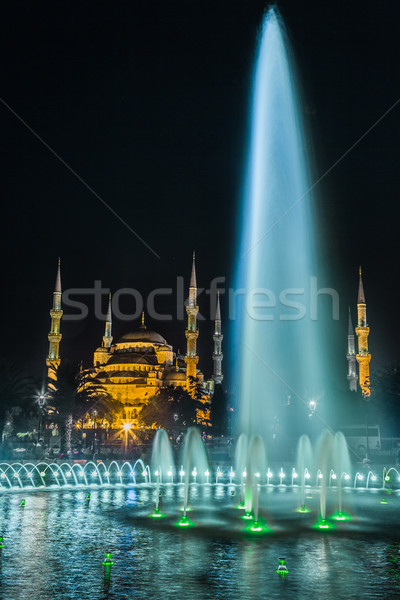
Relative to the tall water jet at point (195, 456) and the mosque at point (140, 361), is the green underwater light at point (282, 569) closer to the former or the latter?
the tall water jet at point (195, 456)

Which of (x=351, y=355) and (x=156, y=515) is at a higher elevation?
(x=351, y=355)

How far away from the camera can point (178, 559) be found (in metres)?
10.9

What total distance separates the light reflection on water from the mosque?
169 feet

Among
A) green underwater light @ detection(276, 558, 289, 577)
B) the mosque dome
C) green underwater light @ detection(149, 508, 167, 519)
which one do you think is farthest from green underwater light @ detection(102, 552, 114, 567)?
the mosque dome

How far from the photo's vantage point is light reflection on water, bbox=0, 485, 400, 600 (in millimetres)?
8984

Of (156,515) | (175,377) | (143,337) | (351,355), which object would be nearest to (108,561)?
(156,515)

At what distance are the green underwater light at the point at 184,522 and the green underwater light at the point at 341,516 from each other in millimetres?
3472

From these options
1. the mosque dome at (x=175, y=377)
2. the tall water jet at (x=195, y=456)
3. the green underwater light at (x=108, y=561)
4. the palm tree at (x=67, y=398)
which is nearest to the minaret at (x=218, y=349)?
the mosque dome at (x=175, y=377)

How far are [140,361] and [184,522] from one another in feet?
226

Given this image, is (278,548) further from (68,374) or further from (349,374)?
(349,374)

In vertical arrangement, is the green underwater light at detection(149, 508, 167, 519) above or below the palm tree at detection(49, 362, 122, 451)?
below

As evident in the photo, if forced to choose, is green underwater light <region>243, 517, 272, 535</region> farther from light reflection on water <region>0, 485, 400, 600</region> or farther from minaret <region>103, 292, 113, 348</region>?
minaret <region>103, 292, 113, 348</region>

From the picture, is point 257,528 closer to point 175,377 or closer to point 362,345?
point 362,345

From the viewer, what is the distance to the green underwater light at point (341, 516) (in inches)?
602
